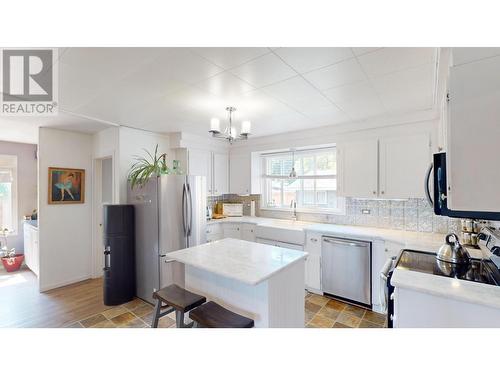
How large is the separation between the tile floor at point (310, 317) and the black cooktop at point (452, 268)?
1020 mm

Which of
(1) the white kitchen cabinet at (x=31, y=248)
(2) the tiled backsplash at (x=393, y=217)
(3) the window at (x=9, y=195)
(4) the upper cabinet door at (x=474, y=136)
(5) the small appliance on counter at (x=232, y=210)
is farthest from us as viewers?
(5) the small appliance on counter at (x=232, y=210)

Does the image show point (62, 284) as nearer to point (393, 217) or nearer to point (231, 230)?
point (231, 230)

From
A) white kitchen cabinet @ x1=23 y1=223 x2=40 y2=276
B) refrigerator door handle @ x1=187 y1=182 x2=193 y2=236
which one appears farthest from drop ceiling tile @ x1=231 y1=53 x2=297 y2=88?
white kitchen cabinet @ x1=23 y1=223 x2=40 y2=276

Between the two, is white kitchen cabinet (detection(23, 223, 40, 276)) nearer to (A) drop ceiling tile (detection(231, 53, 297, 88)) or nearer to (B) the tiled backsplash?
(A) drop ceiling tile (detection(231, 53, 297, 88))

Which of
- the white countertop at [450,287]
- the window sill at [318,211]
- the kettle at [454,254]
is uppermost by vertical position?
the window sill at [318,211]

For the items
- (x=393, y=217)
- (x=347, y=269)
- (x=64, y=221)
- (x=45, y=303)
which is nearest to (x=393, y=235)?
(x=393, y=217)

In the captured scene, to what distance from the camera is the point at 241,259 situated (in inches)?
65.8

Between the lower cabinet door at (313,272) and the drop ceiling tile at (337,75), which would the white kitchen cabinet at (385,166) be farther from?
the drop ceiling tile at (337,75)

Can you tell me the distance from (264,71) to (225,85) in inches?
15.7

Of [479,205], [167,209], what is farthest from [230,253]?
[479,205]

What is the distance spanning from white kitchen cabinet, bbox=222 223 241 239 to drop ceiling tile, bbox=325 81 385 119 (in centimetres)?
239

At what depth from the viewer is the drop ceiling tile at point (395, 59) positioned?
144cm

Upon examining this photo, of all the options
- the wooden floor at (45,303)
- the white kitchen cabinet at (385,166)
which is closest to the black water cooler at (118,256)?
the wooden floor at (45,303)
